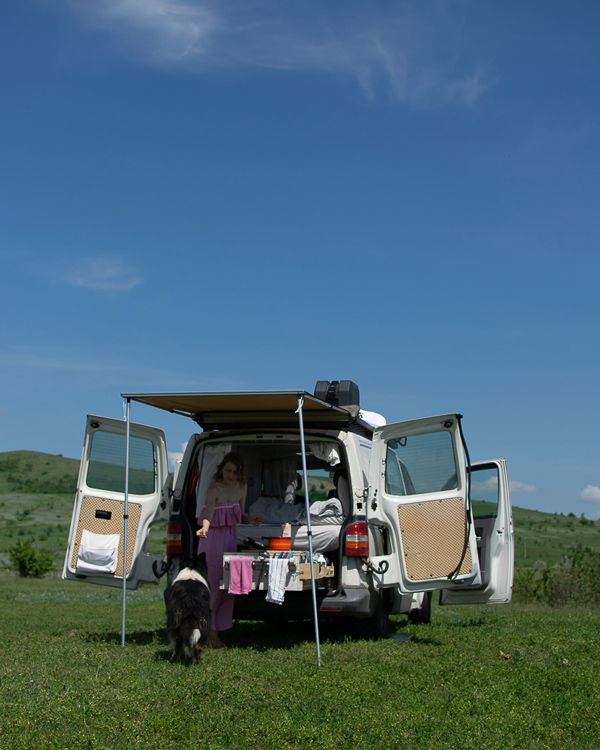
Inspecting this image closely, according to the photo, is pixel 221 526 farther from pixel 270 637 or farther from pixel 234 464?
pixel 270 637

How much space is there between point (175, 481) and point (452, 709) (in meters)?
4.23

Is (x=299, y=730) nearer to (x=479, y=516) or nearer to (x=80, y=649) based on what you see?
(x=80, y=649)

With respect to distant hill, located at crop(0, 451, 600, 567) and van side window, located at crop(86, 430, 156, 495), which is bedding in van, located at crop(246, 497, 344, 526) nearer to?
van side window, located at crop(86, 430, 156, 495)

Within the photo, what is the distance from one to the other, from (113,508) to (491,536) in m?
4.20

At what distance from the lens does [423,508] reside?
7.66m

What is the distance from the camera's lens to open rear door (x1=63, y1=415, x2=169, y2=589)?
816 cm

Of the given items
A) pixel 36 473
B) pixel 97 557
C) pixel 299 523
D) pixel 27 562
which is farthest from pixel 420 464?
pixel 36 473

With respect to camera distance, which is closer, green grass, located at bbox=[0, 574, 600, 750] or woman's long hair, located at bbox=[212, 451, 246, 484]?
green grass, located at bbox=[0, 574, 600, 750]

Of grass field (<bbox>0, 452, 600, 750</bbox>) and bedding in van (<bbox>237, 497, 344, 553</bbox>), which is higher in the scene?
bedding in van (<bbox>237, 497, 344, 553</bbox>)

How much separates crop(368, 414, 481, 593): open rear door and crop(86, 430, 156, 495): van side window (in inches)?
104

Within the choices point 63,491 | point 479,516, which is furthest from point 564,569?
point 63,491

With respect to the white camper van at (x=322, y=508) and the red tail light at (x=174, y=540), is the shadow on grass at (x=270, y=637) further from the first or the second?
the red tail light at (x=174, y=540)

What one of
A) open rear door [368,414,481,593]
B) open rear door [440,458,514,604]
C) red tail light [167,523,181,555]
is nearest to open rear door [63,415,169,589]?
red tail light [167,523,181,555]

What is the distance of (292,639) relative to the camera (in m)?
8.28
